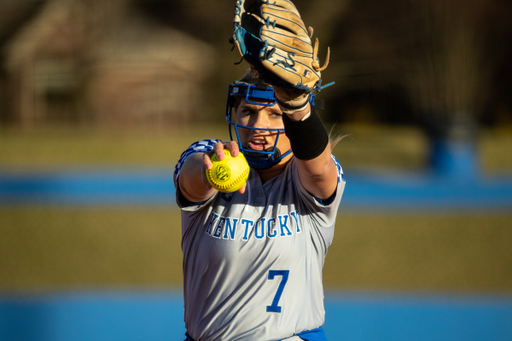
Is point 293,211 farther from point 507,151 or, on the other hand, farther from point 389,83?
point 389,83

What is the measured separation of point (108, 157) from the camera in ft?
51.5

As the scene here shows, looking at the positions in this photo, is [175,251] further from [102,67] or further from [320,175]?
[102,67]

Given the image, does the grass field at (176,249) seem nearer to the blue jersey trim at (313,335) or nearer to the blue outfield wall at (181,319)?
the blue outfield wall at (181,319)

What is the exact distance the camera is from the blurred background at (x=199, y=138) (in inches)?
222

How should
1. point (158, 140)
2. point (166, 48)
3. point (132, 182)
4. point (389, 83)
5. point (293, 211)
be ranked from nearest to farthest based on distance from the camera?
point (293, 211), point (132, 182), point (158, 140), point (389, 83), point (166, 48)

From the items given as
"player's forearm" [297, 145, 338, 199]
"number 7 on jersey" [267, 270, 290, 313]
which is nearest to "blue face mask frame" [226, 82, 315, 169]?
"player's forearm" [297, 145, 338, 199]

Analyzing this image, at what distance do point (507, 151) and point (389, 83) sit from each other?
815cm

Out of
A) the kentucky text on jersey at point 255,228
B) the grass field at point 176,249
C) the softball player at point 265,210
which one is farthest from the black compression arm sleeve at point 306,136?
the grass field at point 176,249

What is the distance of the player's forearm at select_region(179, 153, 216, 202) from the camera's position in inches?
86.0

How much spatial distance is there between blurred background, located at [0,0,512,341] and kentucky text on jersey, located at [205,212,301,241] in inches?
22.2

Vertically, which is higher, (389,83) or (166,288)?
(389,83)

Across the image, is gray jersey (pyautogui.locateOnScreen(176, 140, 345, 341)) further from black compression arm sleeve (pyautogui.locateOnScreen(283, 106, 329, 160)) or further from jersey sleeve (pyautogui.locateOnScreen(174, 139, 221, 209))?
black compression arm sleeve (pyautogui.locateOnScreen(283, 106, 329, 160))

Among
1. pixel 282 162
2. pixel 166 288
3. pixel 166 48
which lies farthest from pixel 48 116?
pixel 282 162

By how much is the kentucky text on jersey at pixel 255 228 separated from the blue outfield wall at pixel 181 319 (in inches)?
127
